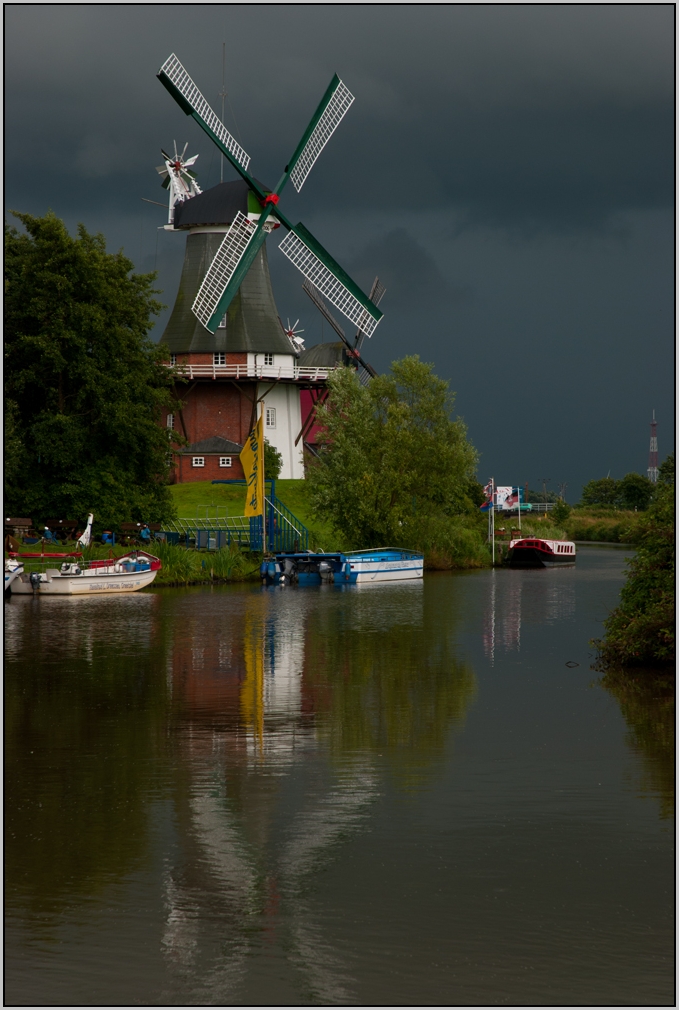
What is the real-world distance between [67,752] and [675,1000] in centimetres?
903

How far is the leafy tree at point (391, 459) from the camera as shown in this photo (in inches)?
2068

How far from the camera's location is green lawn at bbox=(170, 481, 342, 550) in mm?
54250

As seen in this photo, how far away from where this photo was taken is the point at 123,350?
45312 millimetres

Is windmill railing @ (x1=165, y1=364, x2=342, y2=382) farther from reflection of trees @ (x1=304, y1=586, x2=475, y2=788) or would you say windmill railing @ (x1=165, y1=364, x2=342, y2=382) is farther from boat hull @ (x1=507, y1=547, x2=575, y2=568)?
reflection of trees @ (x1=304, y1=586, x2=475, y2=788)

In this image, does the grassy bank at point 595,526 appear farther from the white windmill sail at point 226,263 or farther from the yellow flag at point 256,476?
the yellow flag at point 256,476

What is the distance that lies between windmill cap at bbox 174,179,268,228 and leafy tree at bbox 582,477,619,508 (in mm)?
62803

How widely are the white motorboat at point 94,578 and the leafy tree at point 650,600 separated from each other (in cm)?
2207

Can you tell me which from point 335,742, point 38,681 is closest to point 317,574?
point 38,681

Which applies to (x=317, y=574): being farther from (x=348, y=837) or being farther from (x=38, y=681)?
(x=348, y=837)

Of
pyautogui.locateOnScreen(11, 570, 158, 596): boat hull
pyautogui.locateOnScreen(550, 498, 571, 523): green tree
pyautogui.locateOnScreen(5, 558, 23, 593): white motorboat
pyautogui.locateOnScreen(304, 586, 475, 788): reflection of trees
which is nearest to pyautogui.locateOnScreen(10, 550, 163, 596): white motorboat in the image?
pyautogui.locateOnScreen(11, 570, 158, 596): boat hull

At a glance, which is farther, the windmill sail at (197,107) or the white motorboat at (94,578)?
the windmill sail at (197,107)

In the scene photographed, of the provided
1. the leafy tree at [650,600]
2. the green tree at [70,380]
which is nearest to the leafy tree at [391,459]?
the green tree at [70,380]

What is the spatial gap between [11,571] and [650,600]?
2297 cm

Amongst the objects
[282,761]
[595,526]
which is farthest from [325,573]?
[595,526]
